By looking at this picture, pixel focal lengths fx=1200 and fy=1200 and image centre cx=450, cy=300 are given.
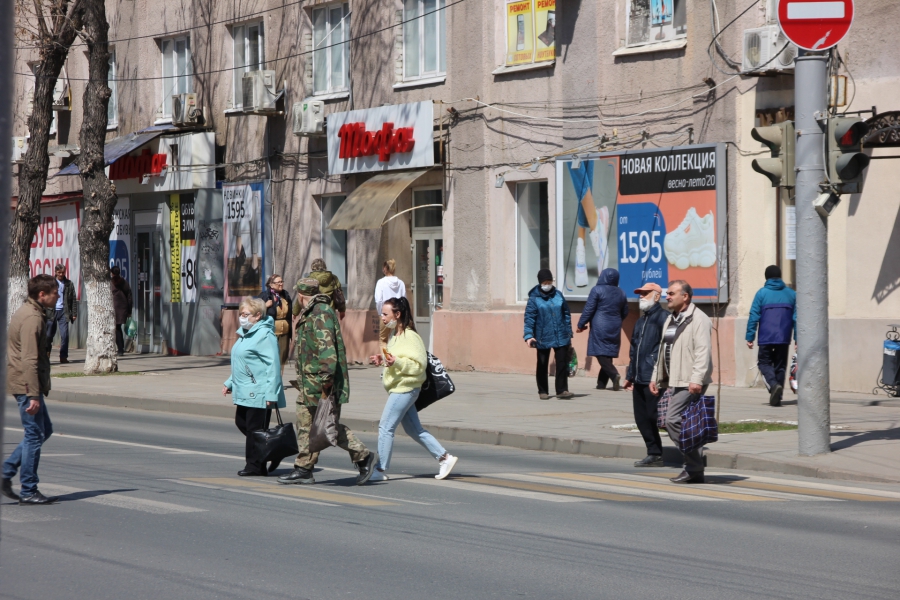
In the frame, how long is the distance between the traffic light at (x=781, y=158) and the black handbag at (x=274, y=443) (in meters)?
4.94

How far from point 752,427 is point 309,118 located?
13.2 meters

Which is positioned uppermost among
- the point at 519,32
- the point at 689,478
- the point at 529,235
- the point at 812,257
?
the point at 519,32

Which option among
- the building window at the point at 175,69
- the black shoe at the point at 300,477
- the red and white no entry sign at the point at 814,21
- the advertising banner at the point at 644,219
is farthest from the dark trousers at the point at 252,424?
the building window at the point at 175,69

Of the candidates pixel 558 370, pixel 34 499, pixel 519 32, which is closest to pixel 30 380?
pixel 34 499

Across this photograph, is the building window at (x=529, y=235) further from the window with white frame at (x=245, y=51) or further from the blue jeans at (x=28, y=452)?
the blue jeans at (x=28, y=452)

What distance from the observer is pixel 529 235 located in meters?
20.8

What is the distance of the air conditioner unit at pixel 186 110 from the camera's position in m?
26.5

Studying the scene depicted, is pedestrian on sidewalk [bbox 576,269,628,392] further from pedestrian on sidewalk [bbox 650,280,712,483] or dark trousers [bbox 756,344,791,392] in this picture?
pedestrian on sidewalk [bbox 650,280,712,483]

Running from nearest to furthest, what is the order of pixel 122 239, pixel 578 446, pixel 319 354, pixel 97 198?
pixel 319 354
pixel 578 446
pixel 97 198
pixel 122 239

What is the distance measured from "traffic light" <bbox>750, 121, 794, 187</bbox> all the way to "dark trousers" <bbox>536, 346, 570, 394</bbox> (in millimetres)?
5615

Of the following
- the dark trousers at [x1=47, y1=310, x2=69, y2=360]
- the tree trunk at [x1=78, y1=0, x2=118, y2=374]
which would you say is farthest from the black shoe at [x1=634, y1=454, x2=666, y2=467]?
the dark trousers at [x1=47, y1=310, x2=69, y2=360]

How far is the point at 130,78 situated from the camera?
29469mm

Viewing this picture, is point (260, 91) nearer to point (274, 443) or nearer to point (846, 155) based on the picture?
point (274, 443)

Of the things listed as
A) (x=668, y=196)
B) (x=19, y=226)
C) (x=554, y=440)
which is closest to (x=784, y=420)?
(x=554, y=440)
